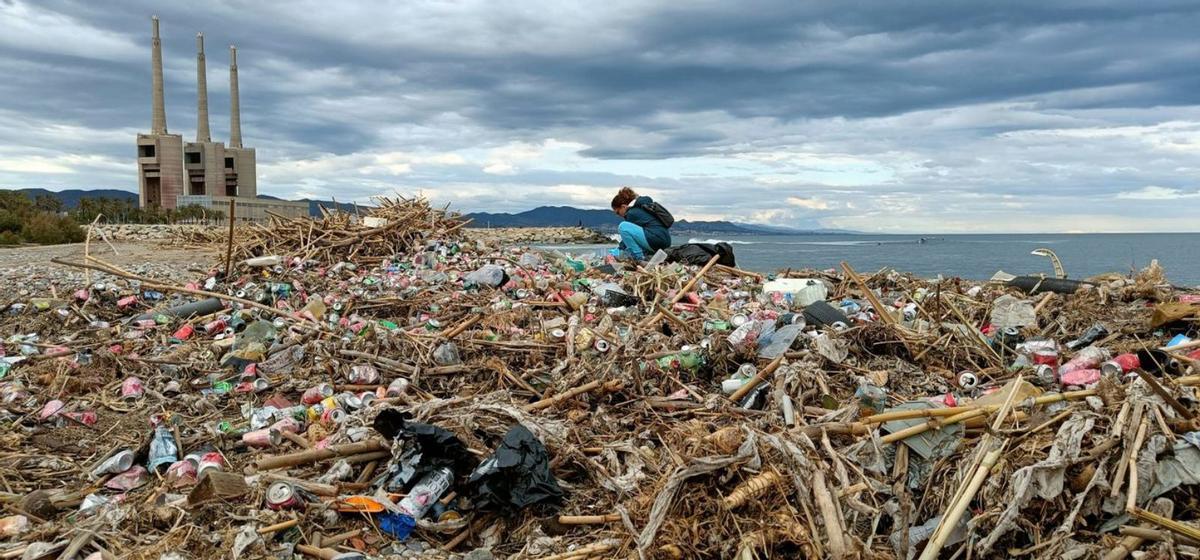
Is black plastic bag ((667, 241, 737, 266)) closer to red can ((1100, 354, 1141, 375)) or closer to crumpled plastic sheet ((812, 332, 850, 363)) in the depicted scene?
crumpled plastic sheet ((812, 332, 850, 363))

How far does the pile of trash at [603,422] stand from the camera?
10.8ft

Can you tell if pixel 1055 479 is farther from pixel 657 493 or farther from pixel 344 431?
pixel 344 431

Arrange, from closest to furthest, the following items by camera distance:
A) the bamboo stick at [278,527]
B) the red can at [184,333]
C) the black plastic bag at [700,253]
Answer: the bamboo stick at [278,527] < the red can at [184,333] < the black plastic bag at [700,253]

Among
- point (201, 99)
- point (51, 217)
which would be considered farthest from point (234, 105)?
point (51, 217)

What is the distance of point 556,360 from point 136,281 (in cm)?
500

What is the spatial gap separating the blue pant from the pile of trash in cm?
168

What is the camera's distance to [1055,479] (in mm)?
3285

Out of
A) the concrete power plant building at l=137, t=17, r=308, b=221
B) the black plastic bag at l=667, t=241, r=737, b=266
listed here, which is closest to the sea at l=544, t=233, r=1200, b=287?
the black plastic bag at l=667, t=241, r=737, b=266

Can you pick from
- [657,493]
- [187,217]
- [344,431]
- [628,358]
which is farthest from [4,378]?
[187,217]

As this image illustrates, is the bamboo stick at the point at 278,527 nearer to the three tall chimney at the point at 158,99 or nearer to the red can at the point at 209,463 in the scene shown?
the red can at the point at 209,463

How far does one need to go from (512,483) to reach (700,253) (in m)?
5.97

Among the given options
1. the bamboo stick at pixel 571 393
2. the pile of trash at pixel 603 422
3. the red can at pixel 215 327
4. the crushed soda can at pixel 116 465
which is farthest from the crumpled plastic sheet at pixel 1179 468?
the red can at pixel 215 327

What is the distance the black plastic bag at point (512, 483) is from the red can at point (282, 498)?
0.77 meters

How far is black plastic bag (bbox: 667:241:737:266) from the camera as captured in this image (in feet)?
30.5
